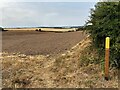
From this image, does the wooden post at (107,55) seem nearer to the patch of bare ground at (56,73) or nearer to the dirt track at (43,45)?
the patch of bare ground at (56,73)

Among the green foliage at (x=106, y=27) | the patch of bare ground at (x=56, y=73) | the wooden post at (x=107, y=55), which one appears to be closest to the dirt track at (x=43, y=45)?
the green foliage at (x=106, y=27)

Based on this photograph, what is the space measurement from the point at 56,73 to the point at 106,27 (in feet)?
7.28

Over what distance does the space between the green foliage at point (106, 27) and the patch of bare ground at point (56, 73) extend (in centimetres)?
47

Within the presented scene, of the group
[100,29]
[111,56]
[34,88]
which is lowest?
[34,88]

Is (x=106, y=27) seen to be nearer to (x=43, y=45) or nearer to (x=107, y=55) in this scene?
(x=107, y=55)

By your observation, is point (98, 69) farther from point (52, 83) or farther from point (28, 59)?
point (28, 59)

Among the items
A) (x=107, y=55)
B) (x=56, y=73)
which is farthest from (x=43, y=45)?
(x=107, y=55)

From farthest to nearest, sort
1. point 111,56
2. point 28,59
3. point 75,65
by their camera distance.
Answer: point 28,59, point 75,65, point 111,56

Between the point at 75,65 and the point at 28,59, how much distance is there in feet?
8.32

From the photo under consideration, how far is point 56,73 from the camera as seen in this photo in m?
11.1

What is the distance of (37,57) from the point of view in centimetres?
1382

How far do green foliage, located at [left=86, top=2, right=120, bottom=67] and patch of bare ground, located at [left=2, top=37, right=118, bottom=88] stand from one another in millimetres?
475

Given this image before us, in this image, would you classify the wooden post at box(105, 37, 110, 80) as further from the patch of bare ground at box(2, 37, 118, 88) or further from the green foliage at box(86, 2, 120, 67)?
the green foliage at box(86, 2, 120, 67)

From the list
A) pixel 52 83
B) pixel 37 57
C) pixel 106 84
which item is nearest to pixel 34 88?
pixel 52 83
